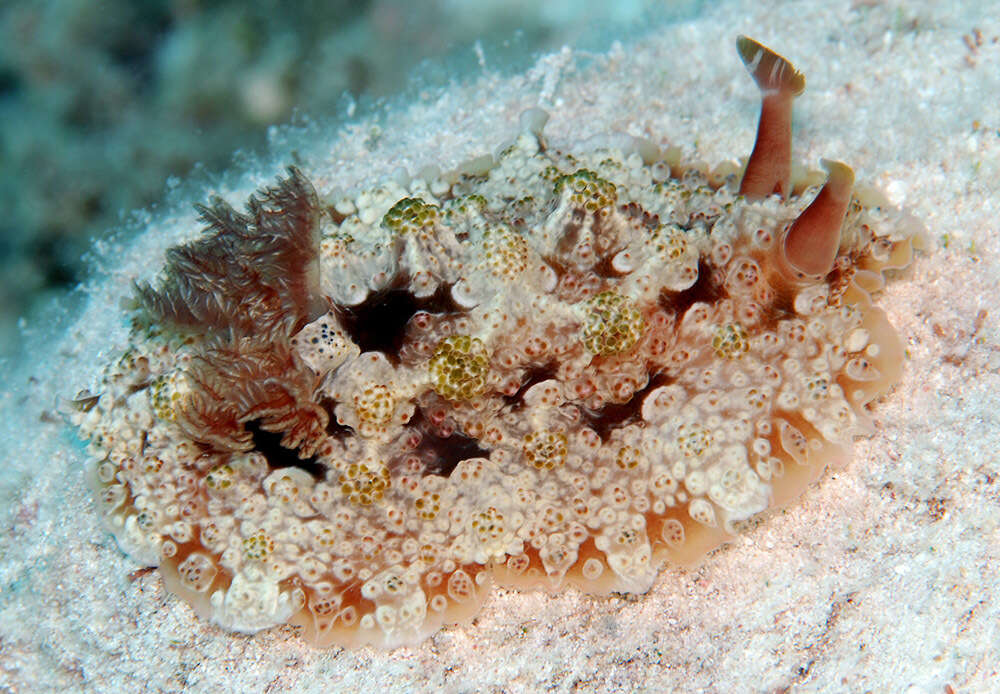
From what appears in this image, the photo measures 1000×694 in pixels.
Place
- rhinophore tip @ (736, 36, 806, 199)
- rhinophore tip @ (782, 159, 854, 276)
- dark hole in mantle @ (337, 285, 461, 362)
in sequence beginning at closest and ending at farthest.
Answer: rhinophore tip @ (782, 159, 854, 276), dark hole in mantle @ (337, 285, 461, 362), rhinophore tip @ (736, 36, 806, 199)

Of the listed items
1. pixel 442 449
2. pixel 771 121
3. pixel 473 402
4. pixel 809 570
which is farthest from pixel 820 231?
pixel 442 449

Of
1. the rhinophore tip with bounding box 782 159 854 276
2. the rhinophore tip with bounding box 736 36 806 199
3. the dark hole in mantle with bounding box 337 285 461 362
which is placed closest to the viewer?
the rhinophore tip with bounding box 782 159 854 276

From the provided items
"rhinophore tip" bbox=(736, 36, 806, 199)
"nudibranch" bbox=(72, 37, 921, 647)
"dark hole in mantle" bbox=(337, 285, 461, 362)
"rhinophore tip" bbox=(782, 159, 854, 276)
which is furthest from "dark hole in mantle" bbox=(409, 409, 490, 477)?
"rhinophore tip" bbox=(736, 36, 806, 199)

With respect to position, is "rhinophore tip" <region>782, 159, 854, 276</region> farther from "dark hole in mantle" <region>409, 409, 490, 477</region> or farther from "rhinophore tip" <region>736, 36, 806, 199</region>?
"dark hole in mantle" <region>409, 409, 490, 477</region>

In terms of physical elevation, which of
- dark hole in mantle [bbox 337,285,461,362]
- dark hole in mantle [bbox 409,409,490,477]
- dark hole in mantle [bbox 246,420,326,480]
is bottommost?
dark hole in mantle [bbox 409,409,490,477]

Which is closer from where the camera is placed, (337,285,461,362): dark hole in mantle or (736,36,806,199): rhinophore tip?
(337,285,461,362): dark hole in mantle

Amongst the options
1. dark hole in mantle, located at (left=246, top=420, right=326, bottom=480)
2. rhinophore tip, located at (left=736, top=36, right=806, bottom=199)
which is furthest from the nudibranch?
rhinophore tip, located at (left=736, top=36, right=806, bottom=199)

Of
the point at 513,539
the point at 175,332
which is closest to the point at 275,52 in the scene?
the point at 175,332

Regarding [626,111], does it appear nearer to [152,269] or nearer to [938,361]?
[938,361]

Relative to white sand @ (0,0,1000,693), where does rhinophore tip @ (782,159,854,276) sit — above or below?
above
